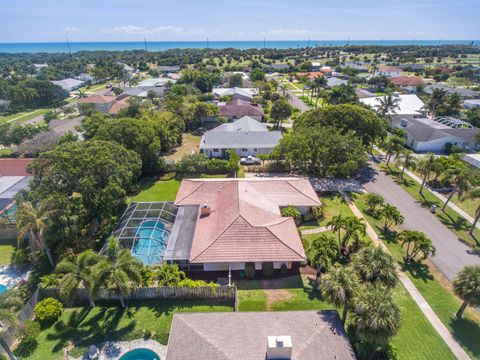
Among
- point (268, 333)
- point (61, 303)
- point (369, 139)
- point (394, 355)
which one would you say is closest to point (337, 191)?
point (369, 139)

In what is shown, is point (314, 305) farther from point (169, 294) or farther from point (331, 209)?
point (331, 209)

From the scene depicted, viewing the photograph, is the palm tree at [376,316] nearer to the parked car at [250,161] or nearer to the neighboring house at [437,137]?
the parked car at [250,161]

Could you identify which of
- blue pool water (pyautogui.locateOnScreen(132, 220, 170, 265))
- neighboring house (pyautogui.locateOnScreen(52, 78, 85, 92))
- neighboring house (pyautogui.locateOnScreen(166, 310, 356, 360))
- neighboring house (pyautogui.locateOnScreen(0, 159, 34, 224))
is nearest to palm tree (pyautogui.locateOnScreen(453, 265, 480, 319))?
neighboring house (pyautogui.locateOnScreen(166, 310, 356, 360))

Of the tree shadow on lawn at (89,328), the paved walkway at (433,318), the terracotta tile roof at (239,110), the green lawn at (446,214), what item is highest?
the terracotta tile roof at (239,110)

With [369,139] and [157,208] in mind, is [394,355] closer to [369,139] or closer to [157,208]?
[157,208]

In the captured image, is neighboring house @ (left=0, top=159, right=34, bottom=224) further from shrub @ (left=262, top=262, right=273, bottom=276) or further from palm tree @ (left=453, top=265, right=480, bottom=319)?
palm tree @ (left=453, top=265, right=480, bottom=319)

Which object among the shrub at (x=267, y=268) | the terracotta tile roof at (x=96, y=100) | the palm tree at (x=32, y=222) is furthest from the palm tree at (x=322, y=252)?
the terracotta tile roof at (x=96, y=100)
